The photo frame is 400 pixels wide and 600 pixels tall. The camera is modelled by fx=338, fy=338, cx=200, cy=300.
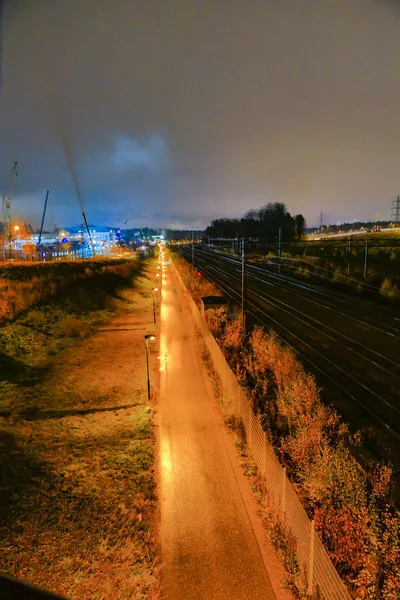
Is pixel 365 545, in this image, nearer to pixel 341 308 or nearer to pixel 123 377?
pixel 123 377

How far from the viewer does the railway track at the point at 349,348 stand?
431 inches

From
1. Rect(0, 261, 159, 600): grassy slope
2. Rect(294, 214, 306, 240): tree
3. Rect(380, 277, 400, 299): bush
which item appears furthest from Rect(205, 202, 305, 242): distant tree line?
Rect(0, 261, 159, 600): grassy slope

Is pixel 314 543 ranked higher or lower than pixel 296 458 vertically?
higher

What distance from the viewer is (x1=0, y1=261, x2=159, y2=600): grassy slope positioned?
5754 millimetres

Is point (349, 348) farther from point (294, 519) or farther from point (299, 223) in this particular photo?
point (299, 223)

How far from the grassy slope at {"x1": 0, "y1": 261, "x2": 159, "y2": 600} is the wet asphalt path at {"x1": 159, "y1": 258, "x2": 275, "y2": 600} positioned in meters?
0.37

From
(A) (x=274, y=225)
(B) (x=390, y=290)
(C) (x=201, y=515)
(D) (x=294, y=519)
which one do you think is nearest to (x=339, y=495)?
(D) (x=294, y=519)

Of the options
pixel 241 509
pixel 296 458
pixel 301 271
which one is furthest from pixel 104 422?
pixel 301 271

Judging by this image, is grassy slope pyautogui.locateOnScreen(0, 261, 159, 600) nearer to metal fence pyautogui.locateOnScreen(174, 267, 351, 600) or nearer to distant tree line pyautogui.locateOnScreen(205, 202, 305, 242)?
metal fence pyautogui.locateOnScreen(174, 267, 351, 600)

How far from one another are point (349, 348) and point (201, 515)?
13.8 metres

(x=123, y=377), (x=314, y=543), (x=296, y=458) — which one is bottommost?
(x=123, y=377)

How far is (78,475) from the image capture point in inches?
329

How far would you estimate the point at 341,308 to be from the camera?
27.7 metres

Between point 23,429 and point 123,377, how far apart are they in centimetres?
504
